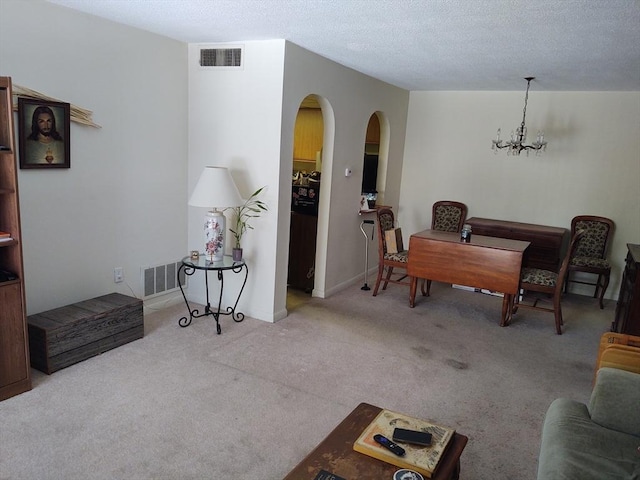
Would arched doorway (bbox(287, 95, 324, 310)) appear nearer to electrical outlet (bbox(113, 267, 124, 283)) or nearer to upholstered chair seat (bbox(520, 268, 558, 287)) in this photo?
electrical outlet (bbox(113, 267, 124, 283))

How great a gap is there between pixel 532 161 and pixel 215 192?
3.94 m

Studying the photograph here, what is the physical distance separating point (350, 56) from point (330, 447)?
10.8 ft

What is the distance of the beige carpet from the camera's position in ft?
7.72

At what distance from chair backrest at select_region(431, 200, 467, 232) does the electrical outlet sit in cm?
380

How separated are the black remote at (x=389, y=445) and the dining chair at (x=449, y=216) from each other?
4.51 meters

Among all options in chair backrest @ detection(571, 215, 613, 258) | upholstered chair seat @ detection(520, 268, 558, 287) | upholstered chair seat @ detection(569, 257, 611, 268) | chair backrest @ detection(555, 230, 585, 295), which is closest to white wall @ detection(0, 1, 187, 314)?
upholstered chair seat @ detection(520, 268, 558, 287)

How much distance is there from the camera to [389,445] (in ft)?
5.92

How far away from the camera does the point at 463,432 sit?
2.70 m

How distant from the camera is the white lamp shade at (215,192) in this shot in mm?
3674

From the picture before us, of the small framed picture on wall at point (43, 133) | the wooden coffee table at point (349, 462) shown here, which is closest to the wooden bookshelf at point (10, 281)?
the small framed picture on wall at point (43, 133)

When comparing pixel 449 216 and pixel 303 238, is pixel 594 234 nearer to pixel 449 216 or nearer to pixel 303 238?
pixel 449 216

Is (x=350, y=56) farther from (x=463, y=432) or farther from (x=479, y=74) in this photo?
(x=463, y=432)

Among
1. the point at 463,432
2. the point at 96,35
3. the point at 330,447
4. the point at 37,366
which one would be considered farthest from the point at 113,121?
the point at 463,432

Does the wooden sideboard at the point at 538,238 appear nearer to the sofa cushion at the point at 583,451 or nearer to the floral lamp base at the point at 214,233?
the floral lamp base at the point at 214,233
